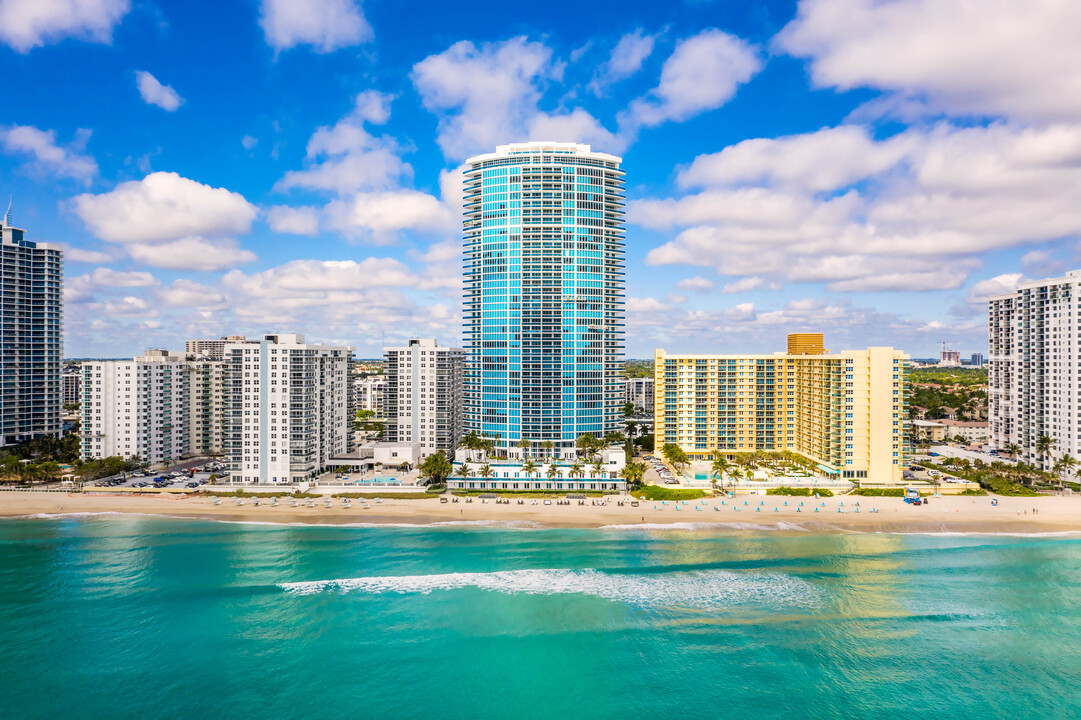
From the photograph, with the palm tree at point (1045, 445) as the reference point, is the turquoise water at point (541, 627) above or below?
below

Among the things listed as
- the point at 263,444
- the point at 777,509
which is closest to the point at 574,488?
the point at 777,509

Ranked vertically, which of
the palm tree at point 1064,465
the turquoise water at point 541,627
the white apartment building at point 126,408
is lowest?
the turquoise water at point 541,627

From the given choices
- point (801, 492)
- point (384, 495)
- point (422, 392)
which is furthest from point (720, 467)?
point (422, 392)

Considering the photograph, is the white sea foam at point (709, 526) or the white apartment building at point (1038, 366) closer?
the white sea foam at point (709, 526)

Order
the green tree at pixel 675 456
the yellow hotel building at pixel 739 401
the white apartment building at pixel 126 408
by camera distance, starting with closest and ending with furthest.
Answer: the green tree at pixel 675 456, the white apartment building at pixel 126 408, the yellow hotel building at pixel 739 401

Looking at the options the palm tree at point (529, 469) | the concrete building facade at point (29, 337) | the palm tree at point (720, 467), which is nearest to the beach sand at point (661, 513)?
the palm tree at point (720, 467)

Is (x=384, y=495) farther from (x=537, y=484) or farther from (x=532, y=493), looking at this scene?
(x=537, y=484)

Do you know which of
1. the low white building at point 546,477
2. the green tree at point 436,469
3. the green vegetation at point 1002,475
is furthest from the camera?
the green tree at point 436,469

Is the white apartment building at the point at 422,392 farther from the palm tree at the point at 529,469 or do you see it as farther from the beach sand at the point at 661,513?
the beach sand at the point at 661,513

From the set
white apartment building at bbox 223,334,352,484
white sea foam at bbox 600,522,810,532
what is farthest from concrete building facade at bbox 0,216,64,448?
white sea foam at bbox 600,522,810,532

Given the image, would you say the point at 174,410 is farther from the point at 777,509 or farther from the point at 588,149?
the point at 777,509
